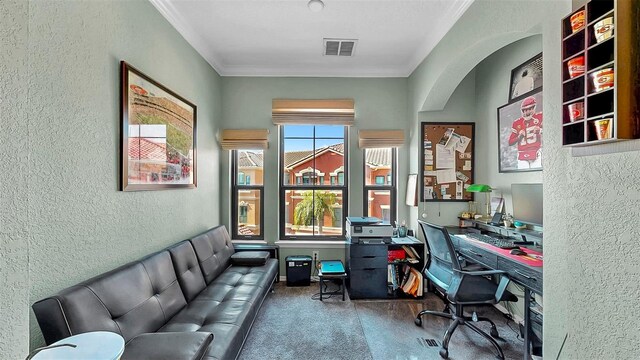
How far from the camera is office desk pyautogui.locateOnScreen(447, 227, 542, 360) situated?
1745mm

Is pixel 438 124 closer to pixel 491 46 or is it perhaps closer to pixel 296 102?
pixel 491 46

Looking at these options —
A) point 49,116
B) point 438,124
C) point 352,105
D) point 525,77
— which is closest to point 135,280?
point 49,116

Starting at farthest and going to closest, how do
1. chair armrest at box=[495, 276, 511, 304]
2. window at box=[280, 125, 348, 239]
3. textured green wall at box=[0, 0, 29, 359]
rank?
window at box=[280, 125, 348, 239] < chair armrest at box=[495, 276, 511, 304] < textured green wall at box=[0, 0, 29, 359]

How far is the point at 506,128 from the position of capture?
9.26ft

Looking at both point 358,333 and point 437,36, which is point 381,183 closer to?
point 437,36

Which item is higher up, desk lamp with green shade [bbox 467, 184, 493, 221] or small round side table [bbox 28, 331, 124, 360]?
desk lamp with green shade [bbox 467, 184, 493, 221]

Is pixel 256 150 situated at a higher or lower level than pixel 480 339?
higher

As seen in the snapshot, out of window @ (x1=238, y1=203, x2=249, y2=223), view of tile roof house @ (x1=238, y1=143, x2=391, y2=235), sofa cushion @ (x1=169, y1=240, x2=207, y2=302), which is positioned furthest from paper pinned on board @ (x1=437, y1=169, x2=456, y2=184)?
sofa cushion @ (x1=169, y1=240, x2=207, y2=302)

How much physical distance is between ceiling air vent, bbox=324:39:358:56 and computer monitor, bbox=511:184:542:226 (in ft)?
7.32

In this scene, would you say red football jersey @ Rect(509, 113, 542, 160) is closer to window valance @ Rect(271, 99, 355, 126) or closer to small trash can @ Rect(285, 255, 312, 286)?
window valance @ Rect(271, 99, 355, 126)

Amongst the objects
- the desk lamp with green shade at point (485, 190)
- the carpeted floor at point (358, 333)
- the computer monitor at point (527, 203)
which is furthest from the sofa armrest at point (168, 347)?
the desk lamp with green shade at point (485, 190)

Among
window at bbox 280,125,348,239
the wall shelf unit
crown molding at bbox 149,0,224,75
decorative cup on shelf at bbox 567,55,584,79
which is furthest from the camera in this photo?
window at bbox 280,125,348,239

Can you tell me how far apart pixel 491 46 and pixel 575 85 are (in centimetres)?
120

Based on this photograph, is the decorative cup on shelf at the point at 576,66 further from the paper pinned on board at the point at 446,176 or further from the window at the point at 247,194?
the window at the point at 247,194
